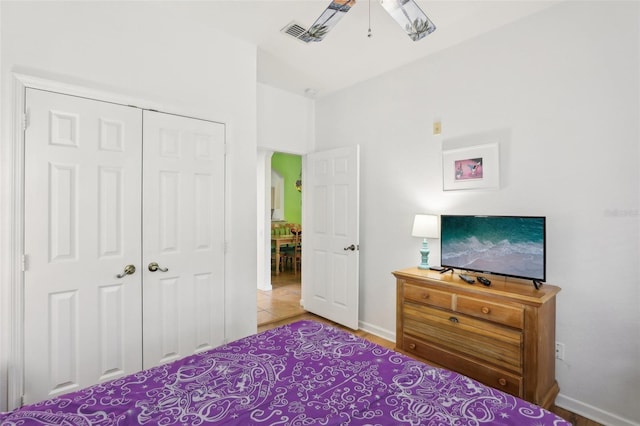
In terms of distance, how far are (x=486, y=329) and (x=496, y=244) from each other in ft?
2.05

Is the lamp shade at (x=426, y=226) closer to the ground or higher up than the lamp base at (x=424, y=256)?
higher up

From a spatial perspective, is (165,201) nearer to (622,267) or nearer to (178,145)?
(178,145)

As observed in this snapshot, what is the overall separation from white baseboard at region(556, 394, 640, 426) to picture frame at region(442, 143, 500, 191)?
1.62m

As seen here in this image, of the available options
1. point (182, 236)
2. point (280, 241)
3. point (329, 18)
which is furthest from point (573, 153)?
point (280, 241)

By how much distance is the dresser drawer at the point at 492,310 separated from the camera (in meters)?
2.04

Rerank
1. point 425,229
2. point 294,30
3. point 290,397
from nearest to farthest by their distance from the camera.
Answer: point 290,397, point 294,30, point 425,229

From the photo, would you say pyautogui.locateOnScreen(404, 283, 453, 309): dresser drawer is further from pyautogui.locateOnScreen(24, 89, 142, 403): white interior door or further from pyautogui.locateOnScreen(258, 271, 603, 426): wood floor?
pyautogui.locateOnScreen(24, 89, 142, 403): white interior door

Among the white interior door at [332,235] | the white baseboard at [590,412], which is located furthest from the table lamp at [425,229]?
the white baseboard at [590,412]

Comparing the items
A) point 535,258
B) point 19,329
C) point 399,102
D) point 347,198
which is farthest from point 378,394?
point 399,102

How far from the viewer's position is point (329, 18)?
2.05 meters

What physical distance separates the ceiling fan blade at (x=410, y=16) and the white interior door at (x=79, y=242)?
6.22 feet

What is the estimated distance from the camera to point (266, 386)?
1.32 m

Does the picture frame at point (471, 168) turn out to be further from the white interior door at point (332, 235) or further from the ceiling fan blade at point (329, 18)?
the ceiling fan blade at point (329, 18)

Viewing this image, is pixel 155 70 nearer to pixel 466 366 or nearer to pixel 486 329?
pixel 486 329
